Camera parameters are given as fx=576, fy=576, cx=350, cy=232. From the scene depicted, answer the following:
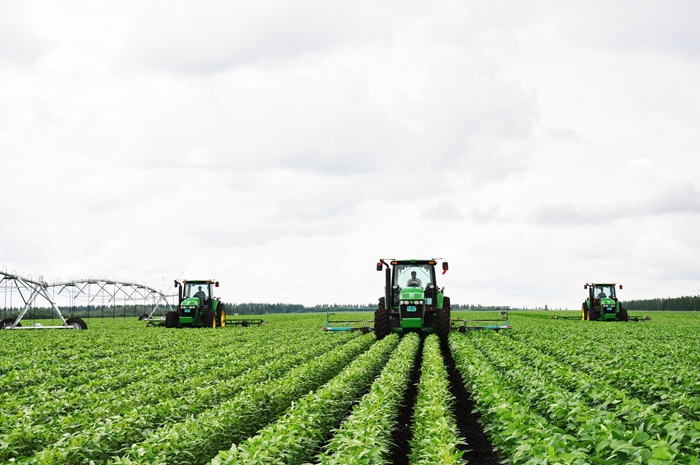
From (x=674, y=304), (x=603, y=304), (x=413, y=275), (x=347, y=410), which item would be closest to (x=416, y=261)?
(x=413, y=275)

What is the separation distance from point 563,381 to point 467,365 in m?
2.66

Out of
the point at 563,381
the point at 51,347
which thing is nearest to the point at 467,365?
the point at 563,381

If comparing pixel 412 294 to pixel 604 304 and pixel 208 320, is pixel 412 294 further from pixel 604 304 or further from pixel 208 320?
pixel 604 304

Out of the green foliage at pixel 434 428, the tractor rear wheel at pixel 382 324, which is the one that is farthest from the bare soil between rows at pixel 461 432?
the tractor rear wheel at pixel 382 324

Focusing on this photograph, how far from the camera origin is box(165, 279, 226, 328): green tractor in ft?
108

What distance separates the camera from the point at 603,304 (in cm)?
3831

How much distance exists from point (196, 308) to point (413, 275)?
15.5 m

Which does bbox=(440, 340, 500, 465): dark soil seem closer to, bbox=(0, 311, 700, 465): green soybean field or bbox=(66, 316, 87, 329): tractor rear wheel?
bbox=(0, 311, 700, 465): green soybean field

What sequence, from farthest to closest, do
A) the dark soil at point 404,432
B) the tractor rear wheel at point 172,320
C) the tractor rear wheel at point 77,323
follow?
the tractor rear wheel at point 77,323 < the tractor rear wheel at point 172,320 < the dark soil at point 404,432

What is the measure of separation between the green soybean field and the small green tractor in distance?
22.8 m

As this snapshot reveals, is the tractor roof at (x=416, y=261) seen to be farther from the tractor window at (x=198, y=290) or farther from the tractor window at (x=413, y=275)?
the tractor window at (x=198, y=290)

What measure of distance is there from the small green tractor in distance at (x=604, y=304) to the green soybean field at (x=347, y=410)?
22.8m

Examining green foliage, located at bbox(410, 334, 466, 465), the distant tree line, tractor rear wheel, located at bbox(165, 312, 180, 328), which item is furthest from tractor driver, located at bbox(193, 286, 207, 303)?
the distant tree line

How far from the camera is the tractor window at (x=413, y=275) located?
888 inches
